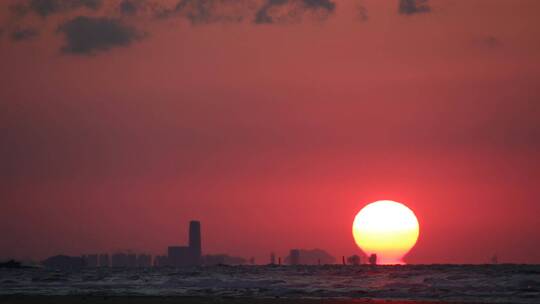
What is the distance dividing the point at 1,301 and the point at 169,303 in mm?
11499

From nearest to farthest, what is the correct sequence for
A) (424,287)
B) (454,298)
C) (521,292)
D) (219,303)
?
(219,303)
(454,298)
(521,292)
(424,287)

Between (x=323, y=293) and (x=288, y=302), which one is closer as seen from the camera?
(x=288, y=302)

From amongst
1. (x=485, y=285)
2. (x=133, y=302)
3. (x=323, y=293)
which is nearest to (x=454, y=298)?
(x=323, y=293)

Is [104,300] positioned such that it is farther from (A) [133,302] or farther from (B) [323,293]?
(B) [323,293]

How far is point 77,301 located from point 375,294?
27433 mm

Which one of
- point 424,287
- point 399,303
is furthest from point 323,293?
point 399,303

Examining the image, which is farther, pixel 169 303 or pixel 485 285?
pixel 485 285

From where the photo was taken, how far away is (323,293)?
76.9m

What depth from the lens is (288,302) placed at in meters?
59.5

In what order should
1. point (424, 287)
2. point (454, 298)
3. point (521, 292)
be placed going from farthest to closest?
point (424, 287), point (521, 292), point (454, 298)

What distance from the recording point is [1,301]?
57875 millimetres

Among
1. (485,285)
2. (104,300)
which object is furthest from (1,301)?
(485,285)

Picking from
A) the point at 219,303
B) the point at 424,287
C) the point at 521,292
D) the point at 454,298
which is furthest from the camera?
the point at 424,287

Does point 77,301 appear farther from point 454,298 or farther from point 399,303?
point 454,298
